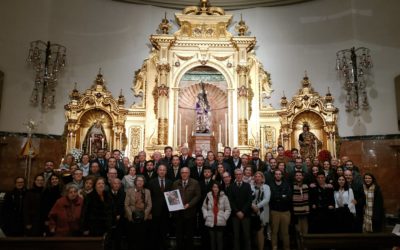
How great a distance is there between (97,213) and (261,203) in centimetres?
245

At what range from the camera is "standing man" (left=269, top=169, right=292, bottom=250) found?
19.3ft

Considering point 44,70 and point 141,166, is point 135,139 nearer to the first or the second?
point 44,70

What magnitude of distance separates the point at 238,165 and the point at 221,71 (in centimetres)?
483

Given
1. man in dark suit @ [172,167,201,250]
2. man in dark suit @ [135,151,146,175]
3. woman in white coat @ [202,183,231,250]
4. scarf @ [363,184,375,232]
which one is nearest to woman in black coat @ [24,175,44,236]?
man in dark suit @ [135,151,146,175]

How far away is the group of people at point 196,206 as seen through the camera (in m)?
5.26

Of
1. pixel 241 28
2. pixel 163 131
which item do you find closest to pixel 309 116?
pixel 241 28

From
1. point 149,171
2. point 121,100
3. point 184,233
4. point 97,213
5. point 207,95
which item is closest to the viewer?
point 97,213

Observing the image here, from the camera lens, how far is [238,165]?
23.5 feet

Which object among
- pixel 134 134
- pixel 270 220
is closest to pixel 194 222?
pixel 270 220

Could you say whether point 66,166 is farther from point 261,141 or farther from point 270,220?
point 261,141

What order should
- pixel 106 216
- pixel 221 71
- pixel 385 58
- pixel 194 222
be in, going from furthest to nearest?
pixel 221 71 → pixel 385 58 → pixel 194 222 → pixel 106 216

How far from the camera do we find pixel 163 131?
10703 mm

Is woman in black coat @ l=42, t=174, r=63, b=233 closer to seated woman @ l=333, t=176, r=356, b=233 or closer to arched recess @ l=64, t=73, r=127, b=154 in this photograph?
seated woman @ l=333, t=176, r=356, b=233

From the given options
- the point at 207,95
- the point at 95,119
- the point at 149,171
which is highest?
the point at 207,95
